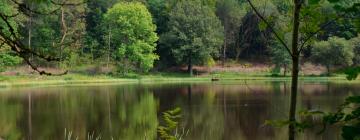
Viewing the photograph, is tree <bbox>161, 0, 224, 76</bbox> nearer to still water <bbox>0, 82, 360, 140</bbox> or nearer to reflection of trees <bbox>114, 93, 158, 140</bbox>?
still water <bbox>0, 82, 360, 140</bbox>

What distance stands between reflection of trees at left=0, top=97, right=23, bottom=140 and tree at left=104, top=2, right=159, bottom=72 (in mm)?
25670

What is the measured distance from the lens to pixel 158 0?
70.3 metres

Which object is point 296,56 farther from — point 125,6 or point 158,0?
point 158,0

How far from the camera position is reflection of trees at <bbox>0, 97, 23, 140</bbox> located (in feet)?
68.2

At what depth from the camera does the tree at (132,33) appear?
6009cm

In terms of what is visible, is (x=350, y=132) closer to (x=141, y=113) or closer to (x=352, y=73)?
(x=352, y=73)

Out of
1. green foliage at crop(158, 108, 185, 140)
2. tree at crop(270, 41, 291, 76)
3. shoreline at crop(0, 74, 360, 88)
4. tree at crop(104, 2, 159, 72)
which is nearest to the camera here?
green foliage at crop(158, 108, 185, 140)

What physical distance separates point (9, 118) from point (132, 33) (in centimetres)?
3595

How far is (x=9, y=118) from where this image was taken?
25.9 metres

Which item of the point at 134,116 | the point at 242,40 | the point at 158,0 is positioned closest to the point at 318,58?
the point at 242,40

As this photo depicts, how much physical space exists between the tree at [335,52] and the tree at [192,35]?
1230 centimetres

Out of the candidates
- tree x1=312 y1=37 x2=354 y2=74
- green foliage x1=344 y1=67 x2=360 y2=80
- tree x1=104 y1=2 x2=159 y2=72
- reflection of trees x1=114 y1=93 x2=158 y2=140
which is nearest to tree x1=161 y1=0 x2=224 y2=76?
tree x1=104 y1=2 x2=159 y2=72

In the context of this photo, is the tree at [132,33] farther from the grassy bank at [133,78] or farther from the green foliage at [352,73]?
the green foliage at [352,73]

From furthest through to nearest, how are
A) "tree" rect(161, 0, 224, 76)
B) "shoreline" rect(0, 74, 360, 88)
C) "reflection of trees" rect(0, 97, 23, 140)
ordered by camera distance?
"tree" rect(161, 0, 224, 76) → "shoreline" rect(0, 74, 360, 88) → "reflection of trees" rect(0, 97, 23, 140)
